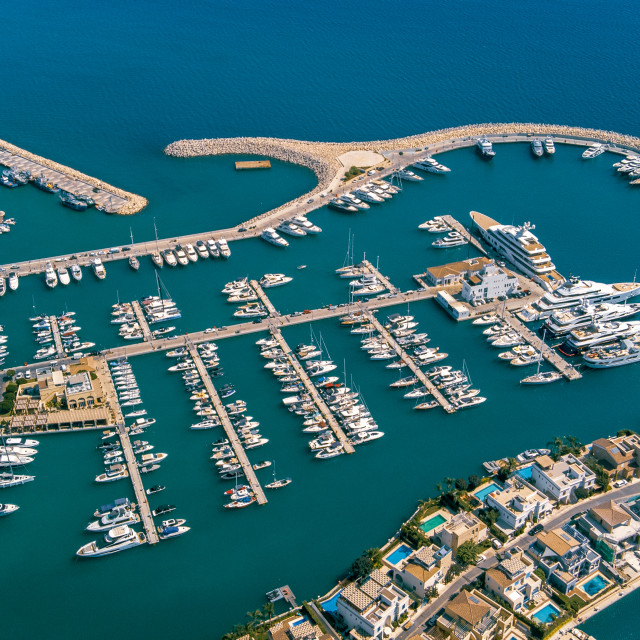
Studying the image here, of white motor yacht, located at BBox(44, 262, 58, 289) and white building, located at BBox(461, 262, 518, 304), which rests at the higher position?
white motor yacht, located at BBox(44, 262, 58, 289)

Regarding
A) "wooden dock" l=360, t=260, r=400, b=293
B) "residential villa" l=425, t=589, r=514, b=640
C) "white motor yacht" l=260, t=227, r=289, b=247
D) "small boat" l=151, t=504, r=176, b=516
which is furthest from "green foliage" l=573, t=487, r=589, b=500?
A: "white motor yacht" l=260, t=227, r=289, b=247

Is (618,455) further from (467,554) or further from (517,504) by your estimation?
(467,554)

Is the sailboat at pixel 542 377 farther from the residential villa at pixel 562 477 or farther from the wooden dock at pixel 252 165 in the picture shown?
the wooden dock at pixel 252 165

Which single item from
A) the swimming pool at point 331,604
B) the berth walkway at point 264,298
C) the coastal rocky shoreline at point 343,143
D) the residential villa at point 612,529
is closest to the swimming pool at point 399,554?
the swimming pool at point 331,604

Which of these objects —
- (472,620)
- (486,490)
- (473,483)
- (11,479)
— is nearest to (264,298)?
(11,479)

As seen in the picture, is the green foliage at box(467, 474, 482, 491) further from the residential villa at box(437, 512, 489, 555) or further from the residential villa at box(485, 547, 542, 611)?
the residential villa at box(485, 547, 542, 611)
